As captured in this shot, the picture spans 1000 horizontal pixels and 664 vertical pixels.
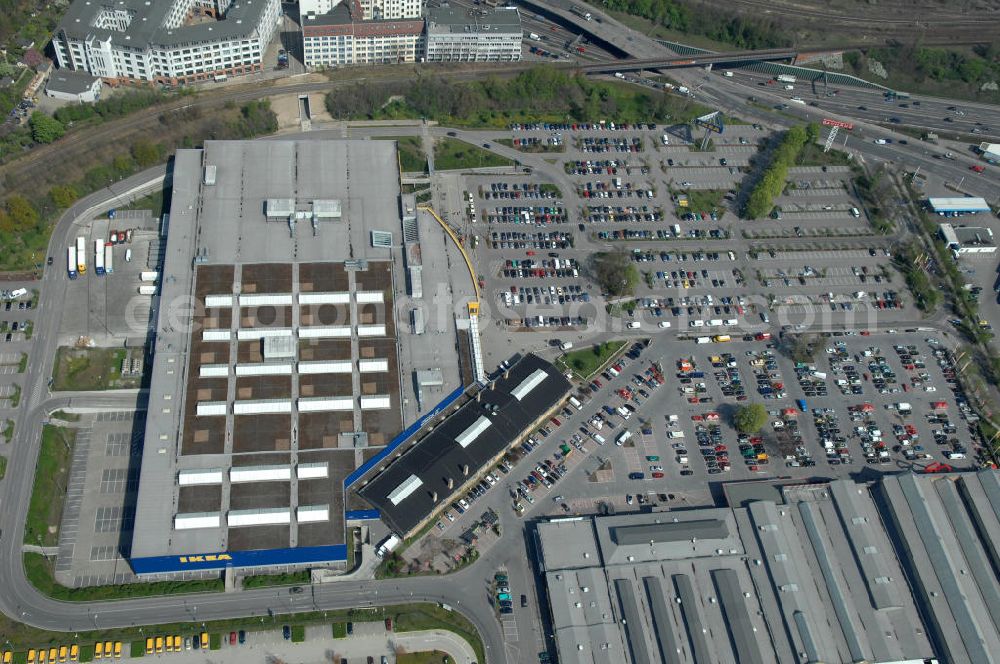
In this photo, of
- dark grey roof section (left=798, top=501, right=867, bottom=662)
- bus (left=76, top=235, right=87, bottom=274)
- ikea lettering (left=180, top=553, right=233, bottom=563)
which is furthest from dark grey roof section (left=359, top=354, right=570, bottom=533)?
bus (left=76, top=235, right=87, bottom=274)

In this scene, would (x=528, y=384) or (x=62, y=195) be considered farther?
(x=62, y=195)

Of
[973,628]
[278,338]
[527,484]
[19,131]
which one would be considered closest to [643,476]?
[527,484]

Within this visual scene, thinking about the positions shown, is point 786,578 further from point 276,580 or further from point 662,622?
point 276,580

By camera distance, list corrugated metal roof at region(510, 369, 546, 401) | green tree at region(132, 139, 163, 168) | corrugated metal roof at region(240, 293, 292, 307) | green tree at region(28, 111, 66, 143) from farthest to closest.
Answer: green tree at region(28, 111, 66, 143), green tree at region(132, 139, 163, 168), corrugated metal roof at region(240, 293, 292, 307), corrugated metal roof at region(510, 369, 546, 401)

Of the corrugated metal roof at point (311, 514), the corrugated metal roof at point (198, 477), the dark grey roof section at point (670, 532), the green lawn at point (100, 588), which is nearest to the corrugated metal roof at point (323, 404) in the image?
the corrugated metal roof at point (198, 477)

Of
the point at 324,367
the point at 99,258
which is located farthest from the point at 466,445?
the point at 99,258

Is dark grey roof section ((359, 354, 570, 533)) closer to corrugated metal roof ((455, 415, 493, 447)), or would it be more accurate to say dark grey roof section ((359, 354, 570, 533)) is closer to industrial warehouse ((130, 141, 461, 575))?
corrugated metal roof ((455, 415, 493, 447))

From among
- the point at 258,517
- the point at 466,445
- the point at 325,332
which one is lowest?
the point at 258,517
